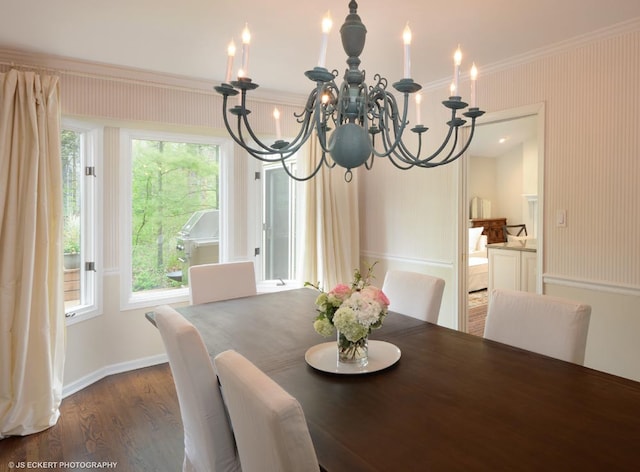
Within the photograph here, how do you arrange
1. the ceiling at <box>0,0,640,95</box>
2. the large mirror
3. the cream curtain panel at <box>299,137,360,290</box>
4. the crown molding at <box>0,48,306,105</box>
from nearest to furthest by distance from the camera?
1. the ceiling at <box>0,0,640,95</box>
2. the crown molding at <box>0,48,306,105</box>
3. the cream curtain panel at <box>299,137,360,290</box>
4. the large mirror

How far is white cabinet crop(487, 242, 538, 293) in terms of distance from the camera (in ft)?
14.7

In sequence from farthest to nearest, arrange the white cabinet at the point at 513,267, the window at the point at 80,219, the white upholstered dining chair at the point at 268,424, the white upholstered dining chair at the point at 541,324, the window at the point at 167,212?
1. the white cabinet at the point at 513,267
2. the window at the point at 167,212
3. the window at the point at 80,219
4. the white upholstered dining chair at the point at 541,324
5. the white upholstered dining chair at the point at 268,424

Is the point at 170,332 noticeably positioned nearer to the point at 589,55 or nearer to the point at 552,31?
the point at 552,31

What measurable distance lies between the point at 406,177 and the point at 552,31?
1670mm

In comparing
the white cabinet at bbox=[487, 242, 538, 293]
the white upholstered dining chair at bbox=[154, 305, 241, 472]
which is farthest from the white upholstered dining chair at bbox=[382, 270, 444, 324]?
the white cabinet at bbox=[487, 242, 538, 293]

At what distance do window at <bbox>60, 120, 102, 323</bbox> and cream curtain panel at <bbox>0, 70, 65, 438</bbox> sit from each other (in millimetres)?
445

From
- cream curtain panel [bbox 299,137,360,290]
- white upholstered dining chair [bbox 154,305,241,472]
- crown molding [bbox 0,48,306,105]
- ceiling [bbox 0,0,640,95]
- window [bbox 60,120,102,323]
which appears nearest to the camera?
white upholstered dining chair [bbox 154,305,241,472]

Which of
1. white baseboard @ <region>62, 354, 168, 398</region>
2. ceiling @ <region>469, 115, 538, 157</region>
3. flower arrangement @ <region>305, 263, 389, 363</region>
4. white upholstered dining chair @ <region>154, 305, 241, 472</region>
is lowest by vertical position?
white baseboard @ <region>62, 354, 168, 398</region>

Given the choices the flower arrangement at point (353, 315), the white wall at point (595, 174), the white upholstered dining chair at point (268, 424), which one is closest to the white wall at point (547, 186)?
the white wall at point (595, 174)

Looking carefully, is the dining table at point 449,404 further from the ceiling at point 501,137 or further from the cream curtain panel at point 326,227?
the ceiling at point 501,137

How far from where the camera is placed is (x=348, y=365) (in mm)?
1598

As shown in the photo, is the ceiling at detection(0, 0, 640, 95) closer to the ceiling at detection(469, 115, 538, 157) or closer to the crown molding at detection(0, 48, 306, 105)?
the crown molding at detection(0, 48, 306, 105)

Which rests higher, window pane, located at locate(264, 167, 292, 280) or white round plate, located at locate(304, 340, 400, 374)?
window pane, located at locate(264, 167, 292, 280)

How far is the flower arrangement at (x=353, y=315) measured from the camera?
150 centimetres
